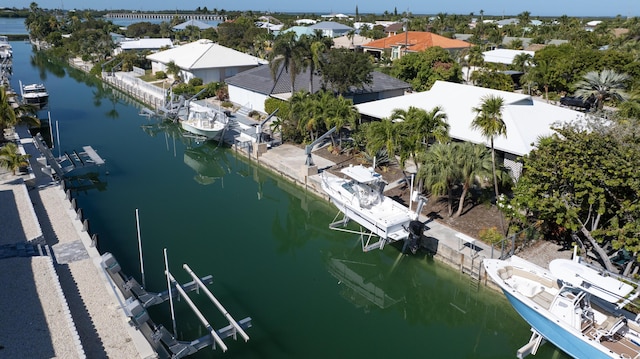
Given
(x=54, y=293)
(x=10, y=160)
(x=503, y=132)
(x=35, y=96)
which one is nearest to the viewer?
(x=54, y=293)

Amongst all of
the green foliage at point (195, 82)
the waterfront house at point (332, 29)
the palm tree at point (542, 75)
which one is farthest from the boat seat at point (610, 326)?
the waterfront house at point (332, 29)

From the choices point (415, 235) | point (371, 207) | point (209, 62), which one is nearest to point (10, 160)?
point (371, 207)

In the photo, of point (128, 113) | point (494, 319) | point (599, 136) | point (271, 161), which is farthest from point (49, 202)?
point (128, 113)

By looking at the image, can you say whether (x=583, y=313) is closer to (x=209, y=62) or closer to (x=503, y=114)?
(x=503, y=114)

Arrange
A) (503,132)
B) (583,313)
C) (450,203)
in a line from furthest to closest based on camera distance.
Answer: (450,203), (503,132), (583,313)

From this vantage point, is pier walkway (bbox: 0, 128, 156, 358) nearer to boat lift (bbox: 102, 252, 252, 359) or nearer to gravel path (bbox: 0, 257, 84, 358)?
gravel path (bbox: 0, 257, 84, 358)

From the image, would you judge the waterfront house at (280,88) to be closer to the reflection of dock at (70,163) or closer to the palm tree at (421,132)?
the reflection of dock at (70,163)
